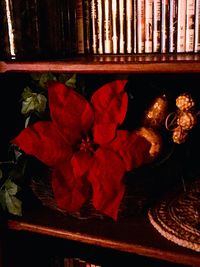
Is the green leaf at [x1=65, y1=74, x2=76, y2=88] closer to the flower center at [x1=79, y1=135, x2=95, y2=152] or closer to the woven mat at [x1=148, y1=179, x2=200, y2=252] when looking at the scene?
the flower center at [x1=79, y1=135, x2=95, y2=152]

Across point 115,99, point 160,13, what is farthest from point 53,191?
point 160,13

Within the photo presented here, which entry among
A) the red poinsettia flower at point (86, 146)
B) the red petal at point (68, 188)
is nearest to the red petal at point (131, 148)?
the red poinsettia flower at point (86, 146)

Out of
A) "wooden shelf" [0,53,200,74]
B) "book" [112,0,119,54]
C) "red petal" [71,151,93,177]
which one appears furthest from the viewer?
"book" [112,0,119,54]

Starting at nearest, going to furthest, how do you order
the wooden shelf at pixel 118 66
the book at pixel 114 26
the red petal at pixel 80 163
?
Result: the wooden shelf at pixel 118 66
the red petal at pixel 80 163
the book at pixel 114 26

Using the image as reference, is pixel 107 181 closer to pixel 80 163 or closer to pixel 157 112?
pixel 80 163

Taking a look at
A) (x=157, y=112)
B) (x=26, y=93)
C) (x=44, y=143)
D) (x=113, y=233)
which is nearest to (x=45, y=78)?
(x=26, y=93)

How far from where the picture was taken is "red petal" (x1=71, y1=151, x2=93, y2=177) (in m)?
0.82

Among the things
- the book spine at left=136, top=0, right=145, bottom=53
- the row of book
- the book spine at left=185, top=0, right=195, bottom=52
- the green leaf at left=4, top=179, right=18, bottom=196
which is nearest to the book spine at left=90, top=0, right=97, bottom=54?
the row of book

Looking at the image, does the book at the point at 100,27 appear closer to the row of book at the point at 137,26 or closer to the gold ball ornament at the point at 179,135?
the row of book at the point at 137,26

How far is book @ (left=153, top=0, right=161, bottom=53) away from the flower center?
254mm

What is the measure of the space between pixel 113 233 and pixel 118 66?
0.35 m

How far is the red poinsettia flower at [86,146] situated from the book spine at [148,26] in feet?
0.45

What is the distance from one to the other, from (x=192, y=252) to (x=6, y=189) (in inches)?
17.2

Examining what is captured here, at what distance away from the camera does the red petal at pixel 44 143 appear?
2.71 feet
